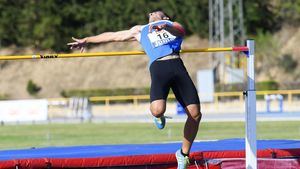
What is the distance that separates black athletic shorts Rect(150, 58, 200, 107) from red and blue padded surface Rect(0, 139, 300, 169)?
94 centimetres

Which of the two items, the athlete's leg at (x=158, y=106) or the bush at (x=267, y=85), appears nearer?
the athlete's leg at (x=158, y=106)

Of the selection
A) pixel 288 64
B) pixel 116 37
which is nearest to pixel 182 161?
pixel 116 37

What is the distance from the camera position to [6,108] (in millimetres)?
26547

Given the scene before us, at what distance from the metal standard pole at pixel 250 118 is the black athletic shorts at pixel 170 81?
2.08 ft

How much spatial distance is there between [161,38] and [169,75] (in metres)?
0.39

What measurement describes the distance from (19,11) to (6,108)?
90.8 feet

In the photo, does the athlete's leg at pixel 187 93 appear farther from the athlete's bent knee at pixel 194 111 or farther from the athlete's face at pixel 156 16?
the athlete's face at pixel 156 16

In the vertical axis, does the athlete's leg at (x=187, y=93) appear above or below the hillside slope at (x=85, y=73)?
above

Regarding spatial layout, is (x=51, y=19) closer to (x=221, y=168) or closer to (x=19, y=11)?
(x=19, y=11)

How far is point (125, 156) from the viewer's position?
317 inches

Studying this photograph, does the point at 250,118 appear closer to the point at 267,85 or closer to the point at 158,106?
the point at 158,106

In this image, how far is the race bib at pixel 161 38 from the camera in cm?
748

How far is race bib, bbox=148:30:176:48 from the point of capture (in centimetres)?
748

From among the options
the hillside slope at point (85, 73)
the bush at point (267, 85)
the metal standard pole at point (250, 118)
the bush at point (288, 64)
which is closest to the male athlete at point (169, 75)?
the metal standard pole at point (250, 118)
